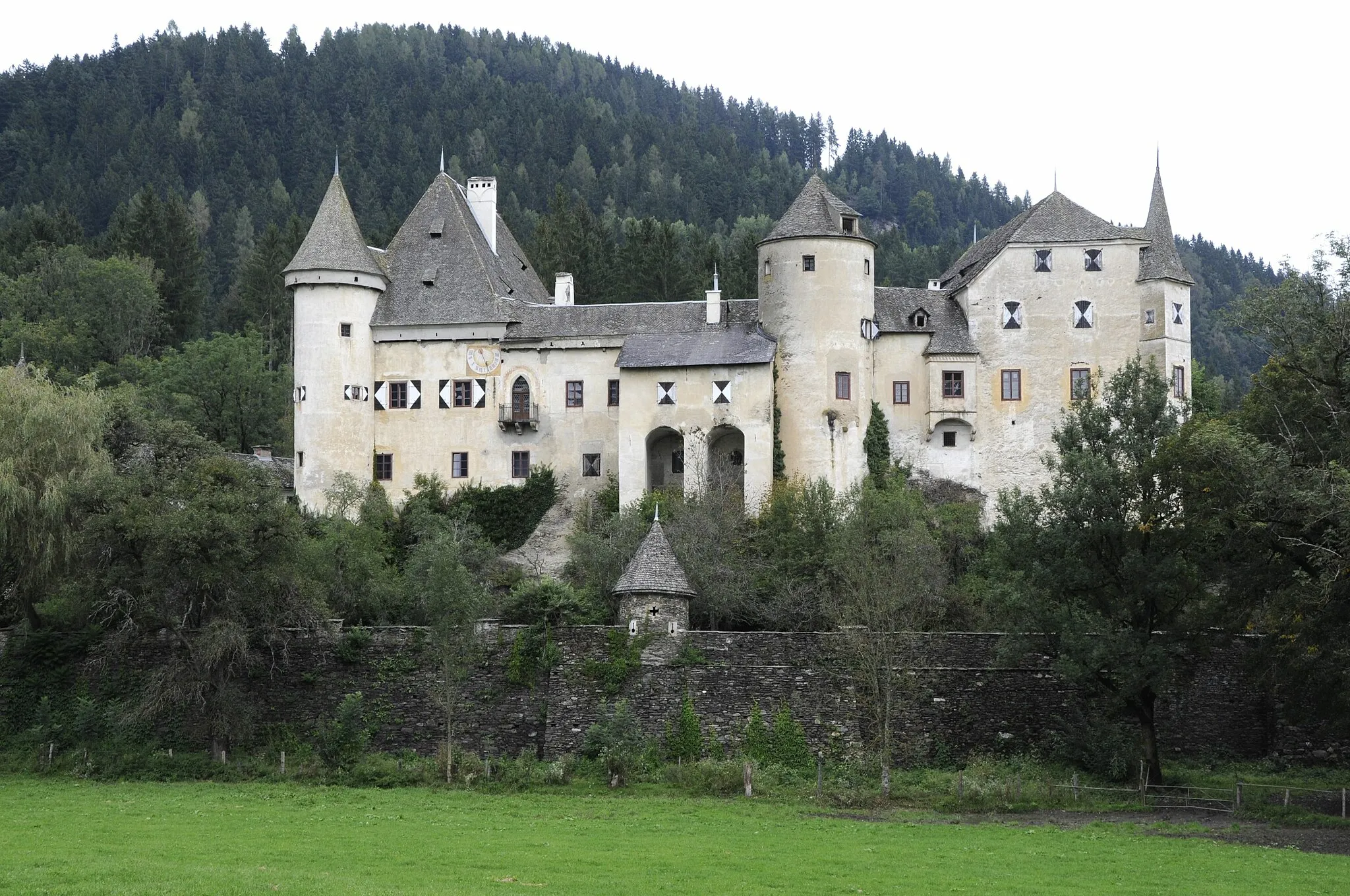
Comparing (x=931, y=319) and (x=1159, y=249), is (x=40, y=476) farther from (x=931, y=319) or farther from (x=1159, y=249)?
(x=1159, y=249)

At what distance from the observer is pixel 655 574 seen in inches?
1713

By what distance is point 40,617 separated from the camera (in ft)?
155

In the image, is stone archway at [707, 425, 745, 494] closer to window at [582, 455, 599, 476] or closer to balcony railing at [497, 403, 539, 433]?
window at [582, 455, 599, 476]

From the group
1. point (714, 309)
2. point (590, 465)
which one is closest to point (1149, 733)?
point (590, 465)

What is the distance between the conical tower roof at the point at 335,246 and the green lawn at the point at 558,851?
27.9m

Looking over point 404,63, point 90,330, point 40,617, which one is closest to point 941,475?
point 40,617

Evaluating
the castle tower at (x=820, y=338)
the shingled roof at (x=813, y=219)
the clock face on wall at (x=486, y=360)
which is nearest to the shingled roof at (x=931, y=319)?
the castle tower at (x=820, y=338)

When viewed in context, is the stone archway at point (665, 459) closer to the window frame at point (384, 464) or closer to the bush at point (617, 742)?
the window frame at point (384, 464)

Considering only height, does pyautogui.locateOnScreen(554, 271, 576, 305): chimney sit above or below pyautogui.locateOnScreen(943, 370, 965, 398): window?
above

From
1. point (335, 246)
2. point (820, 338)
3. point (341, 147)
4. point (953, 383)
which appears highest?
point (341, 147)

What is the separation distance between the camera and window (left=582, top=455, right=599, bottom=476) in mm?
62219

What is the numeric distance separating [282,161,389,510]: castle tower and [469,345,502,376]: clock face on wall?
3657 mm

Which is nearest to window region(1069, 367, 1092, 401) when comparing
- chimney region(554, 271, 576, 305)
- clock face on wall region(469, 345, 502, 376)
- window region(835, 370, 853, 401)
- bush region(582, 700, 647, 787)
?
window region(835, 370, 853, 401)

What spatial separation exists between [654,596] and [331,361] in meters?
23.1
